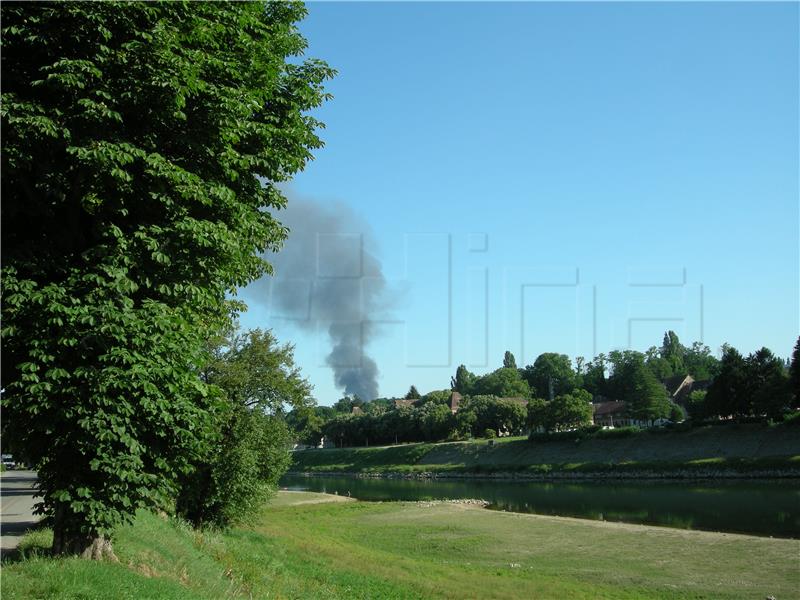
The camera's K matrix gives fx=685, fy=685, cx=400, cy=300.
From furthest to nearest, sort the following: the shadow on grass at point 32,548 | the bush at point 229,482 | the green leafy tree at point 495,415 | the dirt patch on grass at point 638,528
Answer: the green leafy tree at point 495,415 < the dirt patch on grass at point 638,528 < the bush at point 229,482 < the shadow on grass at point 32,548

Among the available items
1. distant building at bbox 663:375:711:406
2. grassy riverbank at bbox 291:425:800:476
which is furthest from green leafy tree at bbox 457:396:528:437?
distant building at bbox 663:375:711:406

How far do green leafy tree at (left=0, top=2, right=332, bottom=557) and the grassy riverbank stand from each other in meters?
66.5

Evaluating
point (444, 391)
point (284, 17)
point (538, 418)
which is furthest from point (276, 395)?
point (444, 391)

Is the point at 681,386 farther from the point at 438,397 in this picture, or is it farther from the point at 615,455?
the point at 615,455

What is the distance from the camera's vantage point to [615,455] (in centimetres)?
8438

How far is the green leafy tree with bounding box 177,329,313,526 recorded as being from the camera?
26312 millimetres

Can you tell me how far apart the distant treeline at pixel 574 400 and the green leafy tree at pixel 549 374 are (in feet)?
0.87

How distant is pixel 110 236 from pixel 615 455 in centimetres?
8265

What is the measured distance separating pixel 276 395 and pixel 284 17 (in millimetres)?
27335

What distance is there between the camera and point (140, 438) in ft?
33.8

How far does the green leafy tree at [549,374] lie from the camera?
177 meters

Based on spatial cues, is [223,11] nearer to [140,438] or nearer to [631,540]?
[140,438]

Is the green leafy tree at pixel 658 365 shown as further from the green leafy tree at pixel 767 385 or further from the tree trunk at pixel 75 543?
the tree trunk at pixel 75 543

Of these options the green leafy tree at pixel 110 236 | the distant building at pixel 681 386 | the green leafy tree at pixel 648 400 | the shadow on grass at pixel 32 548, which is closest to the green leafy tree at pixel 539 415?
the green leafy tree at pixel 648 400
